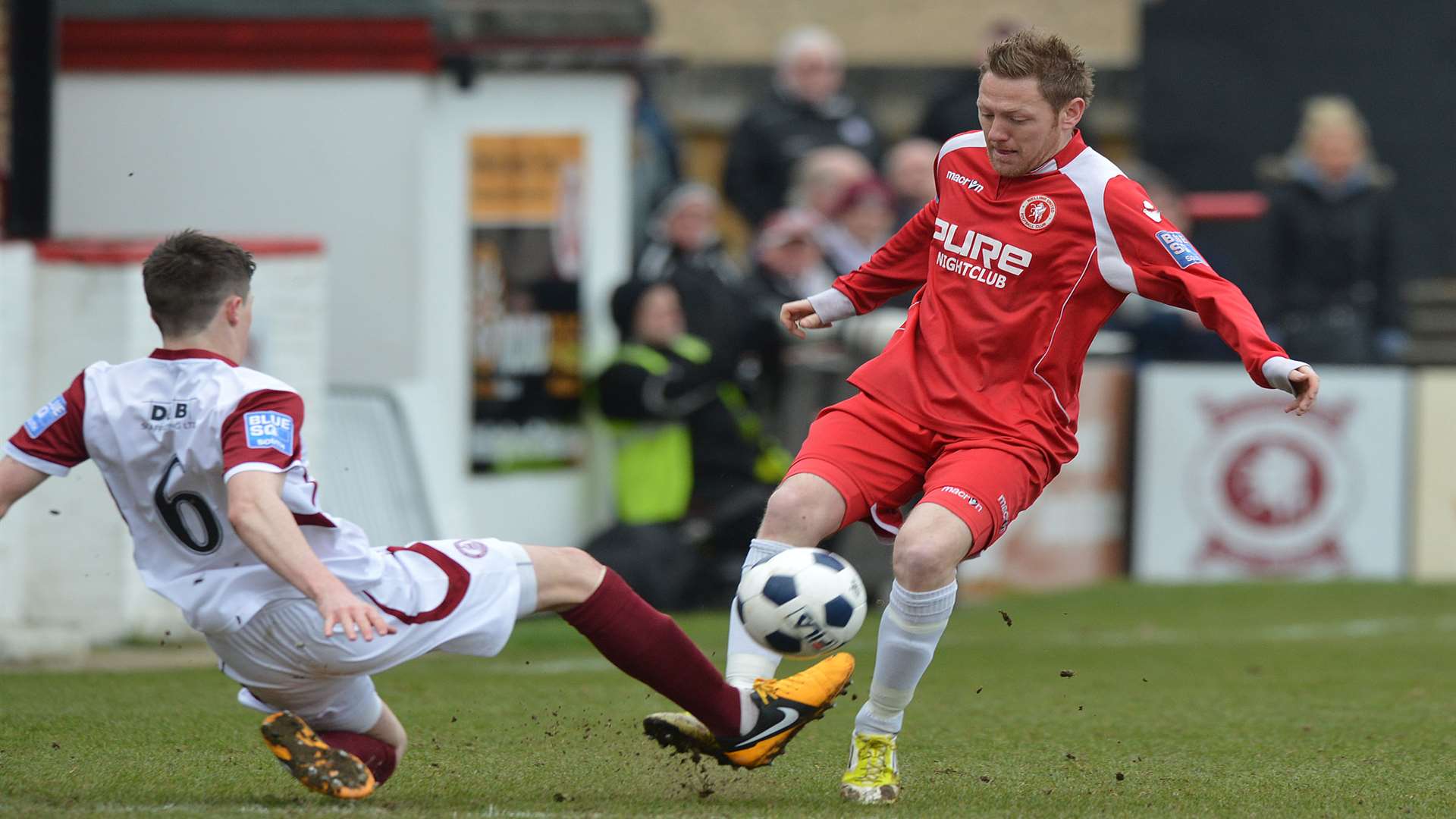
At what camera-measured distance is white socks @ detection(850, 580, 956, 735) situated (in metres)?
5.75

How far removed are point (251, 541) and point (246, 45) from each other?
7.04 metres

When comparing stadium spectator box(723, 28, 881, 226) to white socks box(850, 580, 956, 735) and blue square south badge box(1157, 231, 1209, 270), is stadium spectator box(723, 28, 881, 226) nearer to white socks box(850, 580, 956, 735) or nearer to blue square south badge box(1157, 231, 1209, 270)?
blue square south badge box(1157, 231, 1209, 270)

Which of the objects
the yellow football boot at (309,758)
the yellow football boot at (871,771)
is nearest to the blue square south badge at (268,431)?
the yellow football boot at (309,758)

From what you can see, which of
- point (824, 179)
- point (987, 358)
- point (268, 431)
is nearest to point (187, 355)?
point (268, 431)

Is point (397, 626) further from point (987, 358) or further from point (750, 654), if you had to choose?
point (987, 358)

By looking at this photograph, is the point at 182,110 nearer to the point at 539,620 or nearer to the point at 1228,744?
the point at 539,620

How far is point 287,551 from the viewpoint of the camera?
4793mm

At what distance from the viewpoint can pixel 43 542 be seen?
31.6 ft

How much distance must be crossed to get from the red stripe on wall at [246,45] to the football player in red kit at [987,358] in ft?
19.2

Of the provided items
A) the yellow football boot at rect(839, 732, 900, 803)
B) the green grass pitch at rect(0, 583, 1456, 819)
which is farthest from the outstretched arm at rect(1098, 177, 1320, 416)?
the yellow football boot at rect(839, 732, 900, 803)

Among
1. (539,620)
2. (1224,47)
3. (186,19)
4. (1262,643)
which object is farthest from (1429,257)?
(186,19)

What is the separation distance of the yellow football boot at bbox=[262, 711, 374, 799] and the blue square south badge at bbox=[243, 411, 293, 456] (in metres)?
0.75

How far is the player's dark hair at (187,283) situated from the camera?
202 inches

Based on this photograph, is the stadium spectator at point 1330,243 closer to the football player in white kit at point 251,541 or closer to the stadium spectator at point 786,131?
the stadium spectator at point 786,131
